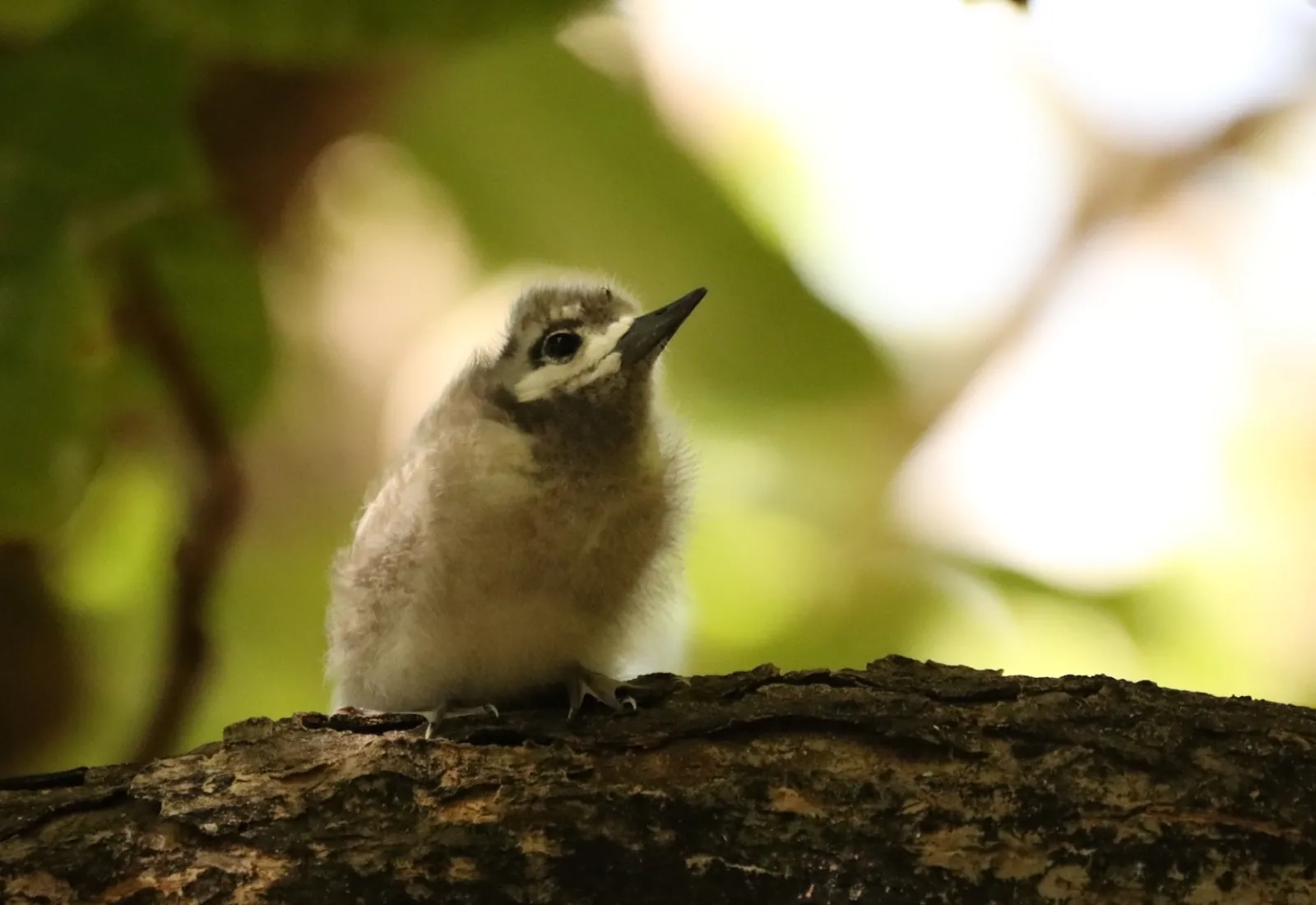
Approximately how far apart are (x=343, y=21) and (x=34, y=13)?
431 mm

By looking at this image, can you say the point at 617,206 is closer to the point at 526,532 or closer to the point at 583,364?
the point at 583,364

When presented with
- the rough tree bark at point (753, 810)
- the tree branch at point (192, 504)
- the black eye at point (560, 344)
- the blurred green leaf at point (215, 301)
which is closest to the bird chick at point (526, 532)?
the black eye at point (560, 344)

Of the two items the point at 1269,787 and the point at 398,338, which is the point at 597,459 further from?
the point at 398,338

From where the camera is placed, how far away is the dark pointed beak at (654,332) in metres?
1.63

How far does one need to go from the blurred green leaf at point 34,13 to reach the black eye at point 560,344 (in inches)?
33.9

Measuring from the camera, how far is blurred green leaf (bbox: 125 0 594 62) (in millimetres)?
1906

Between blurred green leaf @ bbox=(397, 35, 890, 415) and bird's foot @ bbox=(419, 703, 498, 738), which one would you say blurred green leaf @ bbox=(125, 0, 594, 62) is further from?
bird's foot @ bbox=(419, 703, 498, 738)

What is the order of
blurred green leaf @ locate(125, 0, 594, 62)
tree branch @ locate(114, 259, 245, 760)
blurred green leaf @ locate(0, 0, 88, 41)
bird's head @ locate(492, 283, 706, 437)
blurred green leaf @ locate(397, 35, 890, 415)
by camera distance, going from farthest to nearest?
1. blurred green leaf @ locate(397, 35, 890, 415)
2. tree branch @ locate(114, 259, 245, 760)
3. blurred green leaf @ locate(125, 0, 594, 62)
4. blurred green leaf @ locate(0, 0, 88, 41)
5. bird's head @ locate(492, 283, 706, 437)

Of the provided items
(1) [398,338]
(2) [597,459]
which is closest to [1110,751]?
(2) [597,459]

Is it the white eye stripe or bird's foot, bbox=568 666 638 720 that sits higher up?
the white eye stripe

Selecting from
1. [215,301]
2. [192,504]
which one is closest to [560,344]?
[215,301]

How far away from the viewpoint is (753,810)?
3.99 feet

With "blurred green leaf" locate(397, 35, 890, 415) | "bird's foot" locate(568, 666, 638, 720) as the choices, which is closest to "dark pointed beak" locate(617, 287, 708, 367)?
"bird's foot" locate(568, 666, 638, 720)

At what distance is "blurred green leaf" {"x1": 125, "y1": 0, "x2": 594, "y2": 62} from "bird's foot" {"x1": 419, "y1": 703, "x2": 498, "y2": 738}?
1.06m
